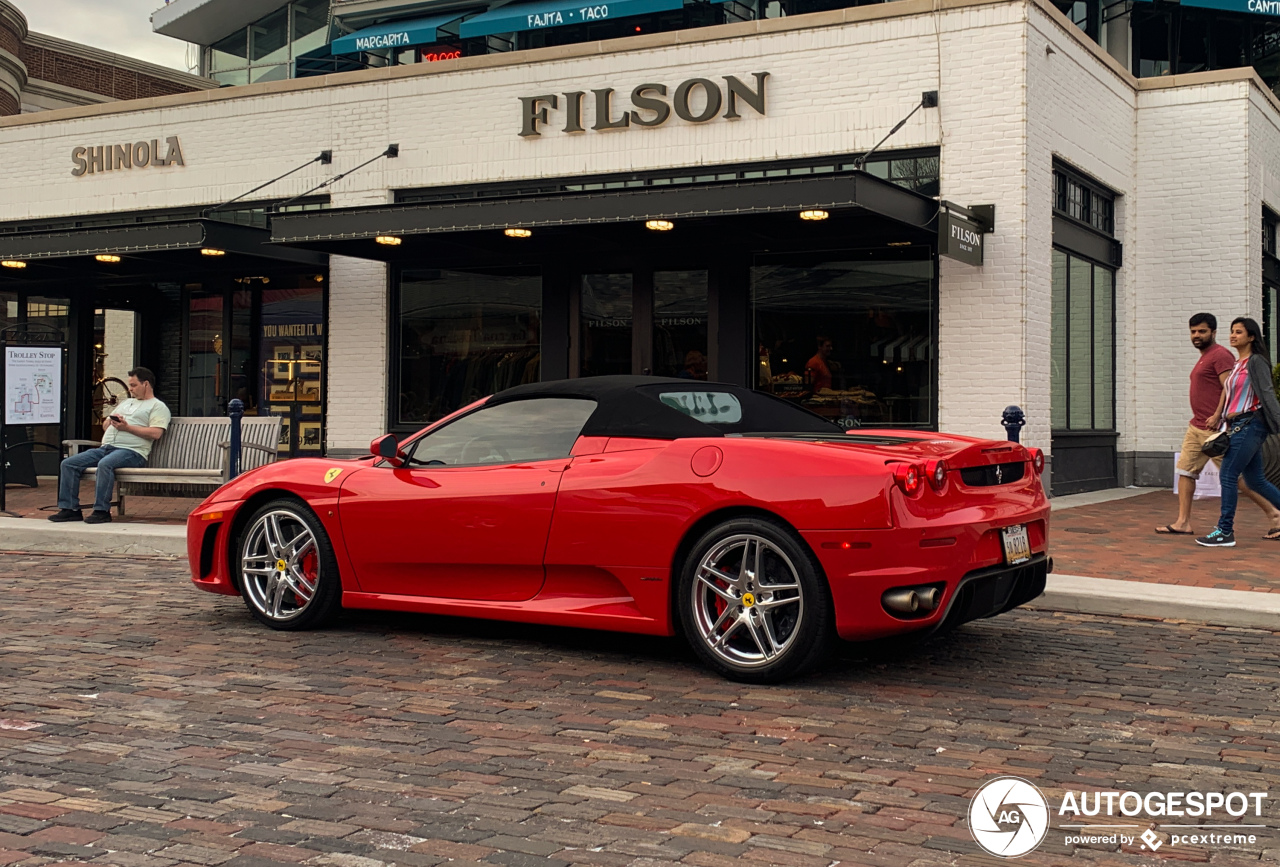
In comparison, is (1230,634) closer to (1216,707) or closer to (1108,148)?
(1216,707)

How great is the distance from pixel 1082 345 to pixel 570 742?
43.1 ft

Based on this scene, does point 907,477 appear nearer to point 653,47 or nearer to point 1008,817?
point 1008,817

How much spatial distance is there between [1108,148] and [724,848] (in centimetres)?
1516

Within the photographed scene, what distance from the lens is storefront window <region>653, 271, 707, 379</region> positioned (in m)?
15.4

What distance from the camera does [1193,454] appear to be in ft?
35.1

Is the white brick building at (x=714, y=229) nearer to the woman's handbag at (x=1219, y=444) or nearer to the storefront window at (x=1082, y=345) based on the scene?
the storefront window at (x=1082, y=345)

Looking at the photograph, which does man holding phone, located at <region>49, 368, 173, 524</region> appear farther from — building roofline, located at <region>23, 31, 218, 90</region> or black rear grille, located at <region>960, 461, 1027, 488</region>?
building roofline, located at <region>23, 31, 218, 90</region>

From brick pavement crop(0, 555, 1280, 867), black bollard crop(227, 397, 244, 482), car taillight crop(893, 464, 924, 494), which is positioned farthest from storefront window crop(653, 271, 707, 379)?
car taillight crop(893, 464, 924, 494)

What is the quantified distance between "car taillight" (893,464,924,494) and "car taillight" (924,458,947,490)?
7 cm

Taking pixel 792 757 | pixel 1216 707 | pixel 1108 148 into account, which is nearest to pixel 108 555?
pixel 792 757

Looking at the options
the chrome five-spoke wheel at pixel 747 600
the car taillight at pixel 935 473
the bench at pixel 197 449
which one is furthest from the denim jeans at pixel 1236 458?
the bench at pixel 197 449

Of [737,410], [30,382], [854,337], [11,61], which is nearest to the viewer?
[737,410]

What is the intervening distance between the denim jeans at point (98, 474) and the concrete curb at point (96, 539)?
365 millimetres

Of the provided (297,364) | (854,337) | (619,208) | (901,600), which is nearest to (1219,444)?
(854,337)
